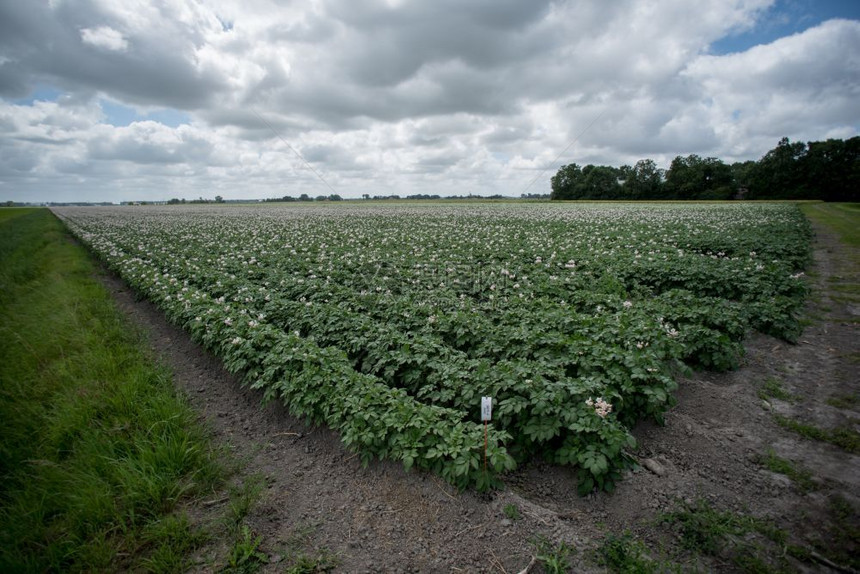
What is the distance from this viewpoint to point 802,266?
12.7m

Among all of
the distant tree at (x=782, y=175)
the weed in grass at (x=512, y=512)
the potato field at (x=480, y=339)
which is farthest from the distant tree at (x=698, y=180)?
the weed in grass at (x=512, y=512)

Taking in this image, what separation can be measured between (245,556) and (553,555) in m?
2.53

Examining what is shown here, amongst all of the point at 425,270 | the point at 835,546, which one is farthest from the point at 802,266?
the point at 835,546

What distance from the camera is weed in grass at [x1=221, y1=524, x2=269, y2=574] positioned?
3014mm

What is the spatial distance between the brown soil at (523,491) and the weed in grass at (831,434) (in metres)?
0.11

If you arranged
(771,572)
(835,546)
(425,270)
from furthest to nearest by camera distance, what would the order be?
(425,270)
(835,546)
(771,572)

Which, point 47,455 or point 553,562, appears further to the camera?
point 47,455

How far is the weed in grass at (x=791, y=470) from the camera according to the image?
150 inches

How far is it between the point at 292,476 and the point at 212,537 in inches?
40.6

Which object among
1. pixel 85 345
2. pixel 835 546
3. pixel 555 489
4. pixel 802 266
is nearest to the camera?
pixel 835 546

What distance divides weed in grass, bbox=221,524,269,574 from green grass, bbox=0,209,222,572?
0.35 meters

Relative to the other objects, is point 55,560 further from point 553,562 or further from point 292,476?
point 553,562

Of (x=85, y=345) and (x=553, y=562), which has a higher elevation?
(x=85, y=345)

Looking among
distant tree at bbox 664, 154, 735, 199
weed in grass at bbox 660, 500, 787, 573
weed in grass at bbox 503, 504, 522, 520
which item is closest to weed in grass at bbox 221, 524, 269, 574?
weed in grass at bbox 503, 504, 522, 520
